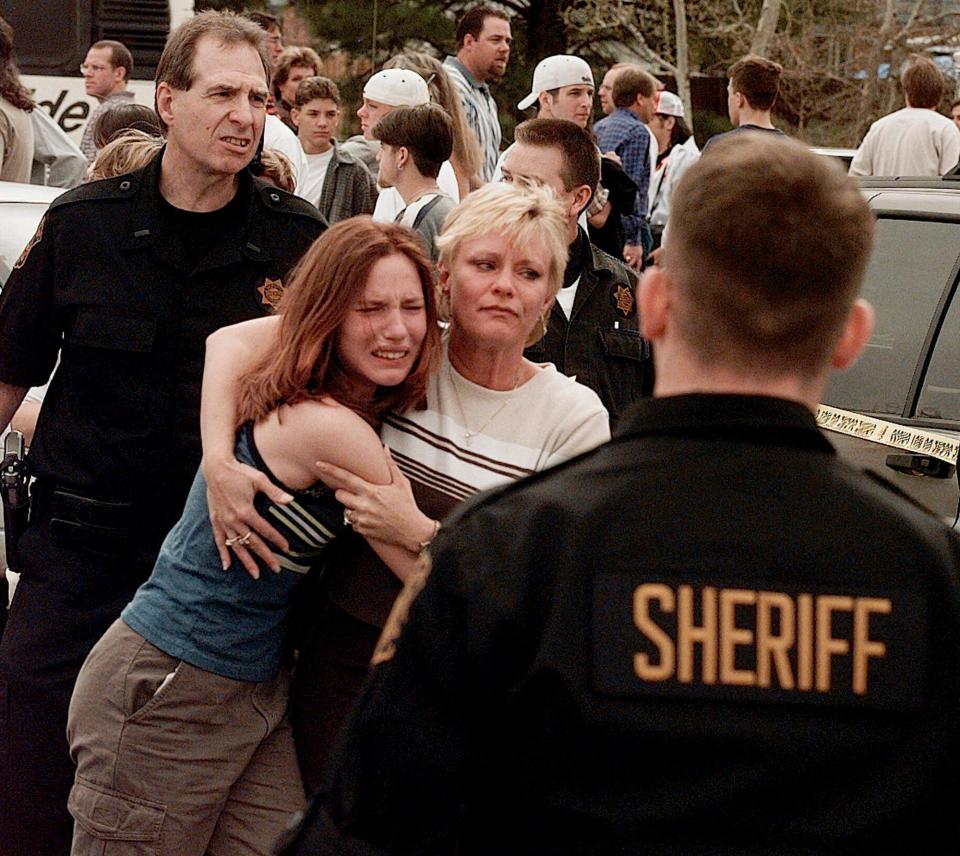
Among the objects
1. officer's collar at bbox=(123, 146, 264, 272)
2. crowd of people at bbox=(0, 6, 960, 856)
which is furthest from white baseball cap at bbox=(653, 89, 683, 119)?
officer's collar at bbox=(123, 146, 264, 272)

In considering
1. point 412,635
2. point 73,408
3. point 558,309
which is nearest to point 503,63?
point 558,309

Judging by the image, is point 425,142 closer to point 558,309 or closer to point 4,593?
point 558,309

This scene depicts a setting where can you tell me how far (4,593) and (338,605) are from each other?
2163 mm

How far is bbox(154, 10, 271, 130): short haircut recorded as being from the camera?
4.01 metres

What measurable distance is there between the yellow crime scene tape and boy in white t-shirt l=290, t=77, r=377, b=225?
2818mm

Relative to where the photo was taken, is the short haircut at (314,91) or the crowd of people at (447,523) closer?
the crowd of people at (447,523)

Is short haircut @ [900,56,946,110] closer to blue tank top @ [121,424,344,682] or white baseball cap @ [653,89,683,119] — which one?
white baseball cap @ [653,89,683,119]

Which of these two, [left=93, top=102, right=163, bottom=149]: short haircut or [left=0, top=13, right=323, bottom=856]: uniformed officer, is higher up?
[left=93, top=102, right=163, bottom=149]: short haircut

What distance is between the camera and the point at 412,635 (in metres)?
1.73

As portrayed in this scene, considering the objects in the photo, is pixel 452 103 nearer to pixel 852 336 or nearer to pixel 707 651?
pixel 852 336

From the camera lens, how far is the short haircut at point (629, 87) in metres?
9.73

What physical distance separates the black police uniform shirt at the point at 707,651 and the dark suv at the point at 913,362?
315 centimetres

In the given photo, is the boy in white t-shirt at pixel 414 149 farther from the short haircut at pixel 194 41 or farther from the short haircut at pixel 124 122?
the short haircut at pixel 194 41

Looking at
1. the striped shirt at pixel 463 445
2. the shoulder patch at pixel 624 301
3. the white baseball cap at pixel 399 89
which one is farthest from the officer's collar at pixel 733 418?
the white baseball cap at pixel 399 89
